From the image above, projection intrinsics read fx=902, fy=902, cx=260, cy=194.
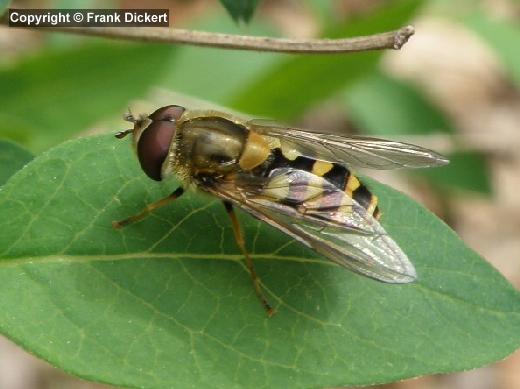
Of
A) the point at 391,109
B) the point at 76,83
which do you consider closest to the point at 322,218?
the point at 76,83

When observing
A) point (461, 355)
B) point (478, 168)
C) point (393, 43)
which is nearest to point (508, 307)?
point (461, 355)

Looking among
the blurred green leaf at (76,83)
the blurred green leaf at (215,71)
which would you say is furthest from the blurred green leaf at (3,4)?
the blurred green leaf at (215,71)

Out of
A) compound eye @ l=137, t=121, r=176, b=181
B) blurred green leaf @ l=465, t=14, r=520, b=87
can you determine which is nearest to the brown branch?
compound eye @ l=137, t=121, r=176, b=181

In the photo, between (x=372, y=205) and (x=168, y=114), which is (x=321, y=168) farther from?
(x=168, y=114)

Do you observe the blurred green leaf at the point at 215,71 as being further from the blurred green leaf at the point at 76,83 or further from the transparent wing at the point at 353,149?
the transparent wing at the point at 353,149

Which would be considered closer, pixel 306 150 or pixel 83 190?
pixel 83 190

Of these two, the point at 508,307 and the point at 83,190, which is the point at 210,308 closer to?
the point at 83,190
